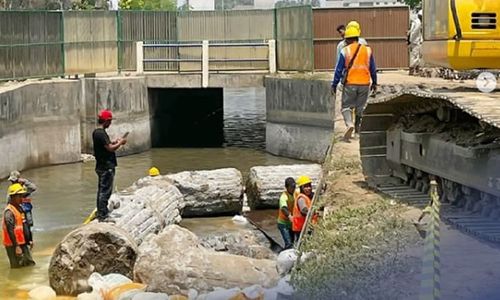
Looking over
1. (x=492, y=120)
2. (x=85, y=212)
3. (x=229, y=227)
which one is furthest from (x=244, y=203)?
(x=492, y=120)

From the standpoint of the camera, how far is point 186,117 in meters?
32.7

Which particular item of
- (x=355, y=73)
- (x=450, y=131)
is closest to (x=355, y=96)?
(x=355, y=73)

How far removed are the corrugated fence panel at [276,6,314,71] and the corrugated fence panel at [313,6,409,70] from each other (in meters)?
0.20

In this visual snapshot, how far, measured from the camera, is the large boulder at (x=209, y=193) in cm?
1656

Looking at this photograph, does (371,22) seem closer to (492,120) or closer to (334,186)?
(334,186)

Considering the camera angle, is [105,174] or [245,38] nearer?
[105,174]

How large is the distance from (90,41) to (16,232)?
1625 cm

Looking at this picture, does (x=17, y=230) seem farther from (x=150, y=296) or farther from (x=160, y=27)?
(x=160, y=27)

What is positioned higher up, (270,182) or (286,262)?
(286,262)

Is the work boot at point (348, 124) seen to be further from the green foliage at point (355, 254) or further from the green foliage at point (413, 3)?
the green foliage at point (413, 3)

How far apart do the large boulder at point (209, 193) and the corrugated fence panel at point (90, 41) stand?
11.6 meters

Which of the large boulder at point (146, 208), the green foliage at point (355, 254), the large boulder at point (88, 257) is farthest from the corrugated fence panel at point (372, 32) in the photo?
the green foliage at point (355, 254)

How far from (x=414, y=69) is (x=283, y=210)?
38.9 ft

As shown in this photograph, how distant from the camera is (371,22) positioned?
88.6ft
